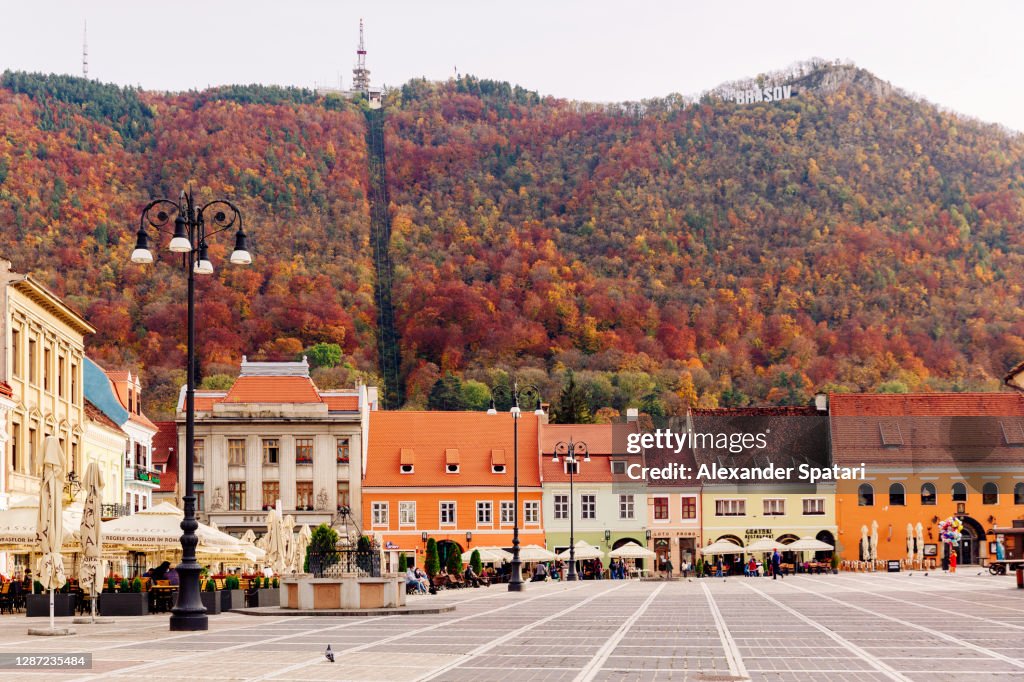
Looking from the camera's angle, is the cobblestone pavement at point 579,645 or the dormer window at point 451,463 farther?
the dormer window at point 451,463

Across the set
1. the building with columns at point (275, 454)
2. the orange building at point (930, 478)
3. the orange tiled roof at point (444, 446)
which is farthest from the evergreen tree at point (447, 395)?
the orange building at point (930, 478)

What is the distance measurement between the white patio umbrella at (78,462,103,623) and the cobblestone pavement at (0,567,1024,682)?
1.25 metres

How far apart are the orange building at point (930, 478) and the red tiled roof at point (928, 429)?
63mm

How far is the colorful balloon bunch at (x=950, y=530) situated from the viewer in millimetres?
82312

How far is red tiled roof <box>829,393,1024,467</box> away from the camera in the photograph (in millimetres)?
93938

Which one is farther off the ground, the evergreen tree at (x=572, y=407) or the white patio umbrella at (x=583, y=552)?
the evergreen tree at (x=572, y=407)

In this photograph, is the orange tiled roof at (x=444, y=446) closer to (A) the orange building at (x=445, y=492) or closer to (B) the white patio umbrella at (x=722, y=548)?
(A) the orange building at (x=445, y=492)

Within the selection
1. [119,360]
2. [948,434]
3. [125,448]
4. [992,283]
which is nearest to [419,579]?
[125,448]

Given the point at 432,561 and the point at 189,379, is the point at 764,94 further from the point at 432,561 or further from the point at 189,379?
the point at 189,379

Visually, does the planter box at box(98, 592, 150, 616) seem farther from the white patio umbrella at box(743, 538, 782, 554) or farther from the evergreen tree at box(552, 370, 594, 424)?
the evergreen tree at box(552, 370, 594, 424)

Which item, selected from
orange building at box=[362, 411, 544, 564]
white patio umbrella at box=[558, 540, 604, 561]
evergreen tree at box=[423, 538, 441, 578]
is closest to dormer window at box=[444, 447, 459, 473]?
orange building at box=[362, 411, 544, 564]

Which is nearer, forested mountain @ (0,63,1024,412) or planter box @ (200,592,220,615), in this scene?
planter box @ (200,592,220,615)

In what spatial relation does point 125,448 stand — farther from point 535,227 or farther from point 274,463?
point 535,227

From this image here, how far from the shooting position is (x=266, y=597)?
1610 inches
